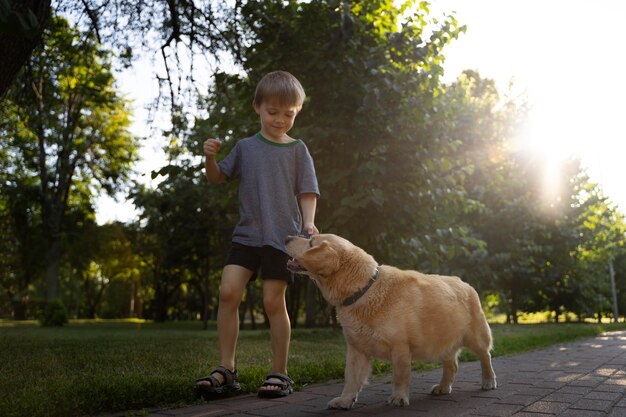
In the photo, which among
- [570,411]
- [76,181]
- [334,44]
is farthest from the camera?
[76,181]

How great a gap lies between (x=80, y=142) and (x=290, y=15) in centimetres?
2232

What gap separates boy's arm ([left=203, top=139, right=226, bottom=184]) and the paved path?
1764 millimetres

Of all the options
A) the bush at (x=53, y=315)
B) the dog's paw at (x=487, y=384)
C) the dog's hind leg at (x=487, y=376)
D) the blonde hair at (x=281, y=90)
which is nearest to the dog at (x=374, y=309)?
the dog's hind leg at (x=487, y=376)

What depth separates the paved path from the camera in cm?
362

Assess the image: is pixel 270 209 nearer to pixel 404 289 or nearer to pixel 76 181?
pixel 404 289

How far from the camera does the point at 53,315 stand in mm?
23688

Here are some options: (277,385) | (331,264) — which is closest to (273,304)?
(277,385)

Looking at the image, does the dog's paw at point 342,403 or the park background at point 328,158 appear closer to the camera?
the dog's paw at point 342,403

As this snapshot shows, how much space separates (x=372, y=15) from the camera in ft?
32.9

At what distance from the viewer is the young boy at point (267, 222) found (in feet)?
13.9

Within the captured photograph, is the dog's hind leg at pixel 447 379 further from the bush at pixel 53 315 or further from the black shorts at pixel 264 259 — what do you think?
the bush at pixel 53 315

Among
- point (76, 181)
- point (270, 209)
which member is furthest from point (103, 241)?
point (270, 209)

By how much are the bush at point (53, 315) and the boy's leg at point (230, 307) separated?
22.4m

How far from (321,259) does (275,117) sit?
A: 4.35 ft
